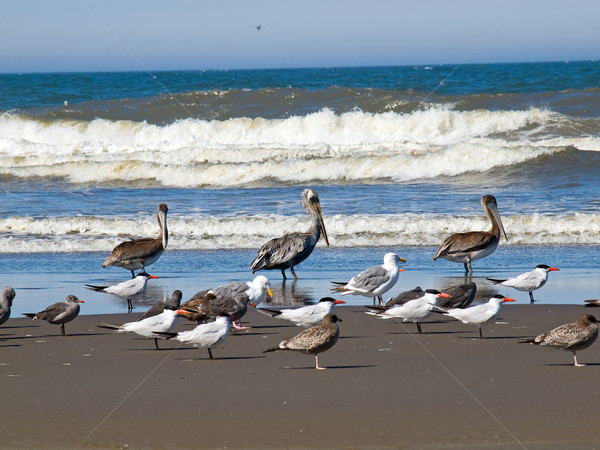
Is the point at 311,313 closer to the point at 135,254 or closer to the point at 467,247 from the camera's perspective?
the point at 135,254

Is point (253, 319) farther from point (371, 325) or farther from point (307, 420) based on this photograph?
point (307, 420)

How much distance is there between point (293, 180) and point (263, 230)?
359 inches

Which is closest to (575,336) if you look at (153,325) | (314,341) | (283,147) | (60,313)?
(314,341)

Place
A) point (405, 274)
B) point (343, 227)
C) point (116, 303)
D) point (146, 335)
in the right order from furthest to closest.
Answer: point (343, 227) → point (405, 274) → point (116, 303) → point (146, 335)

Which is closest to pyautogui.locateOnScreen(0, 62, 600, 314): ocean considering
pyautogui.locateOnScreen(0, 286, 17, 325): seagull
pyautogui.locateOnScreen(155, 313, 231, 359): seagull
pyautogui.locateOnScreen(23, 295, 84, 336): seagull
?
pyautogui.locateOnScreen(0, 286, 17, 325): seagull

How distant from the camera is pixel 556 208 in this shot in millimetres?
17281

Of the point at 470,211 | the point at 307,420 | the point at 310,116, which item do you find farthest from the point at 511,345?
the point at 310,116

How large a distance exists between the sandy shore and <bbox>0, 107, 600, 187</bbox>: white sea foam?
16.9 metres

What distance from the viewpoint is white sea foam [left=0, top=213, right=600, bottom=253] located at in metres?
14.8

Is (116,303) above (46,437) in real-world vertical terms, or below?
below

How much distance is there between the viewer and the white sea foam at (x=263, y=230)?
14820mm

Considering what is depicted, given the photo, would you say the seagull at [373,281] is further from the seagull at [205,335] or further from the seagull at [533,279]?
the seagull at [205,335]

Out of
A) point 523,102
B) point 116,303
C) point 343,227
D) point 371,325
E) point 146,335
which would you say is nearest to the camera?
point 146,335

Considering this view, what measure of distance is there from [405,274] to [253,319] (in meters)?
3.20
